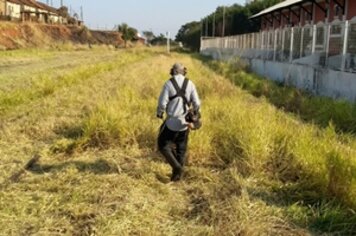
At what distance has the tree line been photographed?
226 ft

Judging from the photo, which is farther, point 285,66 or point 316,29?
point 285,66

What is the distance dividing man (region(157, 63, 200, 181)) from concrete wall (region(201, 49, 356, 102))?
774 cm

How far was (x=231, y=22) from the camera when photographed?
2891 inches

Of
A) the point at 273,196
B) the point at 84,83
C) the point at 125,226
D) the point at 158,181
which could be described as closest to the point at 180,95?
the point at 158,181

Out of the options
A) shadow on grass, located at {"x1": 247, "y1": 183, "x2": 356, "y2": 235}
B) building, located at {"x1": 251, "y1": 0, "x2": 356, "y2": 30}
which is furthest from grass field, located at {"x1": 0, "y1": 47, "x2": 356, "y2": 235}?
building, located at {"x1": 251, "y1": 0, "x2": 356, "y2": 30}

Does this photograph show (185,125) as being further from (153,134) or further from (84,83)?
(84,83)

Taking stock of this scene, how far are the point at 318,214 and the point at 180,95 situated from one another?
229 cm

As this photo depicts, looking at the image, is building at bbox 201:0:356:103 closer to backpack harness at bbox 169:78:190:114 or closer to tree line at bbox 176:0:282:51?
backpack harness at bbox 169:78:190:114

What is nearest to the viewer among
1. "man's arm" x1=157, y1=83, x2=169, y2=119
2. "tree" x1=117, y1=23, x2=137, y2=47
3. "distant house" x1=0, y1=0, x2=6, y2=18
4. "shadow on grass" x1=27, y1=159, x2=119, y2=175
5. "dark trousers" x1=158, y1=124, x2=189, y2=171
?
"man's arm" x1=157, y1=83, x2=169, y2=119

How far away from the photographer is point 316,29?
59.6ft

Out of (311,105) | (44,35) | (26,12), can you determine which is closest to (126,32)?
(26,12)

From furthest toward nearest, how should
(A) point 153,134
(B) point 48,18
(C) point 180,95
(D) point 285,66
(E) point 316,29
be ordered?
(B) point 48,18
(D) point 285,66
(E) point 316,29
(A) point 153,134
(C) point 180,95

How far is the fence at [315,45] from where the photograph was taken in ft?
48.7

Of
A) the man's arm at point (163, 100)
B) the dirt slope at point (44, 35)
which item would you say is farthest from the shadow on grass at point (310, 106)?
the dirt slope at point (44, 35)
